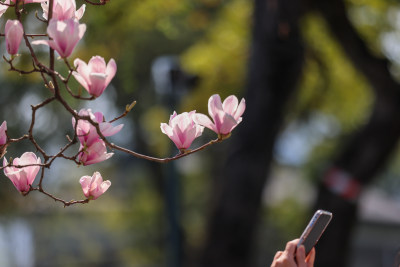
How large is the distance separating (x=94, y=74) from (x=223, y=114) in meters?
0.33

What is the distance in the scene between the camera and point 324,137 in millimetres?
19672

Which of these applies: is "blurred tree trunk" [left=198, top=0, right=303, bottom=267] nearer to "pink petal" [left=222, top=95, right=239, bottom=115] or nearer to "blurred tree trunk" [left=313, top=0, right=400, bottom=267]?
"blurred tree trunk" [left=313, top=0, right=400, bottom=267]

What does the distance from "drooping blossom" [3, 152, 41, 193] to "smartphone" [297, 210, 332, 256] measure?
706mm

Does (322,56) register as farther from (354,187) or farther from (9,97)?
Answer: (9,97)

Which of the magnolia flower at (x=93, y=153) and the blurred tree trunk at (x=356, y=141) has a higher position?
the magnolia flower at (x=93, y=153)

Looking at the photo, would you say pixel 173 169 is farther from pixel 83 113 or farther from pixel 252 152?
pixel 83 113

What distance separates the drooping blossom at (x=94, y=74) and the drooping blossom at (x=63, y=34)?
49 millimetres

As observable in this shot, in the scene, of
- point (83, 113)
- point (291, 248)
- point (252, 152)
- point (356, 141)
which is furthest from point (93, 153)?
point (356, 141)

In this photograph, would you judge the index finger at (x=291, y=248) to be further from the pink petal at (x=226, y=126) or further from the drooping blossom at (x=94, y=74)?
the drooping blossom at (x=94, y=74)

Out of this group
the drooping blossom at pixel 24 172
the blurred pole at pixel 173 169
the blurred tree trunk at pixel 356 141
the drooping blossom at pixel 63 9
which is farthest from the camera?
the blurred pole at pixel 173 169

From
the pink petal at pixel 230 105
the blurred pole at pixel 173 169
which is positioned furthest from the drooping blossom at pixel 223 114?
the blurred pole at pixel 173 169

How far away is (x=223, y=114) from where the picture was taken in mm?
2000

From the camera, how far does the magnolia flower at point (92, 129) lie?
200cm

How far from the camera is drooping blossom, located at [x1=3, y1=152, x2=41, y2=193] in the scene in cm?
212
